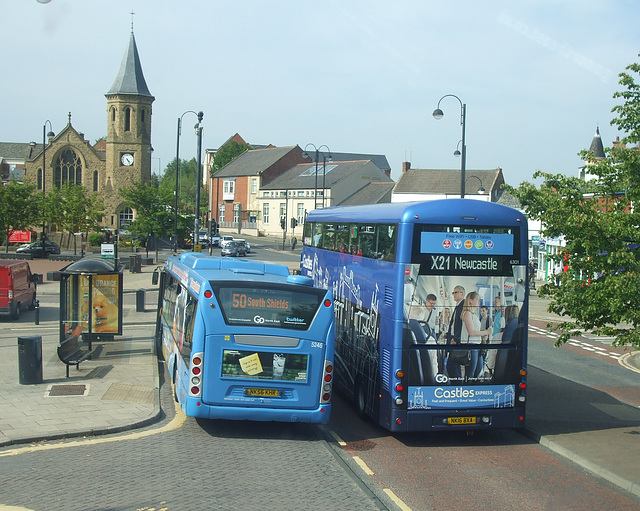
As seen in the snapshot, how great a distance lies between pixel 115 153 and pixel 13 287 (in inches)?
2454

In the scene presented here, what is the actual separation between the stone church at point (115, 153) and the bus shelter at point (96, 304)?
6440 cm

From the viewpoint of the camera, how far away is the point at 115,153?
271 feet

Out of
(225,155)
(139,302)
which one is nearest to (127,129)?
(225,155)

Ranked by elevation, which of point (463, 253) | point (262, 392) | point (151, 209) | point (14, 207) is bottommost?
point (262, 392)

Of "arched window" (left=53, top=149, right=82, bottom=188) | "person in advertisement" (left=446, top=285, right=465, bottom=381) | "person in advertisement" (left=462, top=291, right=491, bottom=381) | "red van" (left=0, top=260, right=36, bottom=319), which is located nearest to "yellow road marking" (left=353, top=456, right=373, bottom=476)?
"person in advertisement" (left=446, top=285, right=465, bottom=381)

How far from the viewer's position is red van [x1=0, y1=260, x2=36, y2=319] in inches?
907

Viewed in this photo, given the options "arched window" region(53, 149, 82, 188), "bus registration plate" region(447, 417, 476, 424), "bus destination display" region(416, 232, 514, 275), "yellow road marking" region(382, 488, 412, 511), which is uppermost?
A: "arched window" region(53, 149, 82, 188)

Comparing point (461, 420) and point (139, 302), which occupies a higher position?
point (461, 420)

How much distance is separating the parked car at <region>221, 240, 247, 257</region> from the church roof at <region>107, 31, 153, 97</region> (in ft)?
90.8

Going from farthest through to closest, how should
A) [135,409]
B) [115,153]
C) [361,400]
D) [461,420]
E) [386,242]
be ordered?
[115,153], [361,400], [135,409], [386,242], [461,420]

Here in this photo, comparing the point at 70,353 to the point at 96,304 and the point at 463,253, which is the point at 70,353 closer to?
the point at 96,304

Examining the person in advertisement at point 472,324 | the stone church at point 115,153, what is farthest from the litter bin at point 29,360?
the stone church at point 115,153

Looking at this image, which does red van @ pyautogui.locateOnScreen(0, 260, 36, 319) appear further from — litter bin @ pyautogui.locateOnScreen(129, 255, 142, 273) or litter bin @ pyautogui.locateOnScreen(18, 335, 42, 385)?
litter bin @ pyautogui.locateOnScreen(129, 255, 142, 273)

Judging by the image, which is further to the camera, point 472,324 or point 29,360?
point 29,360
